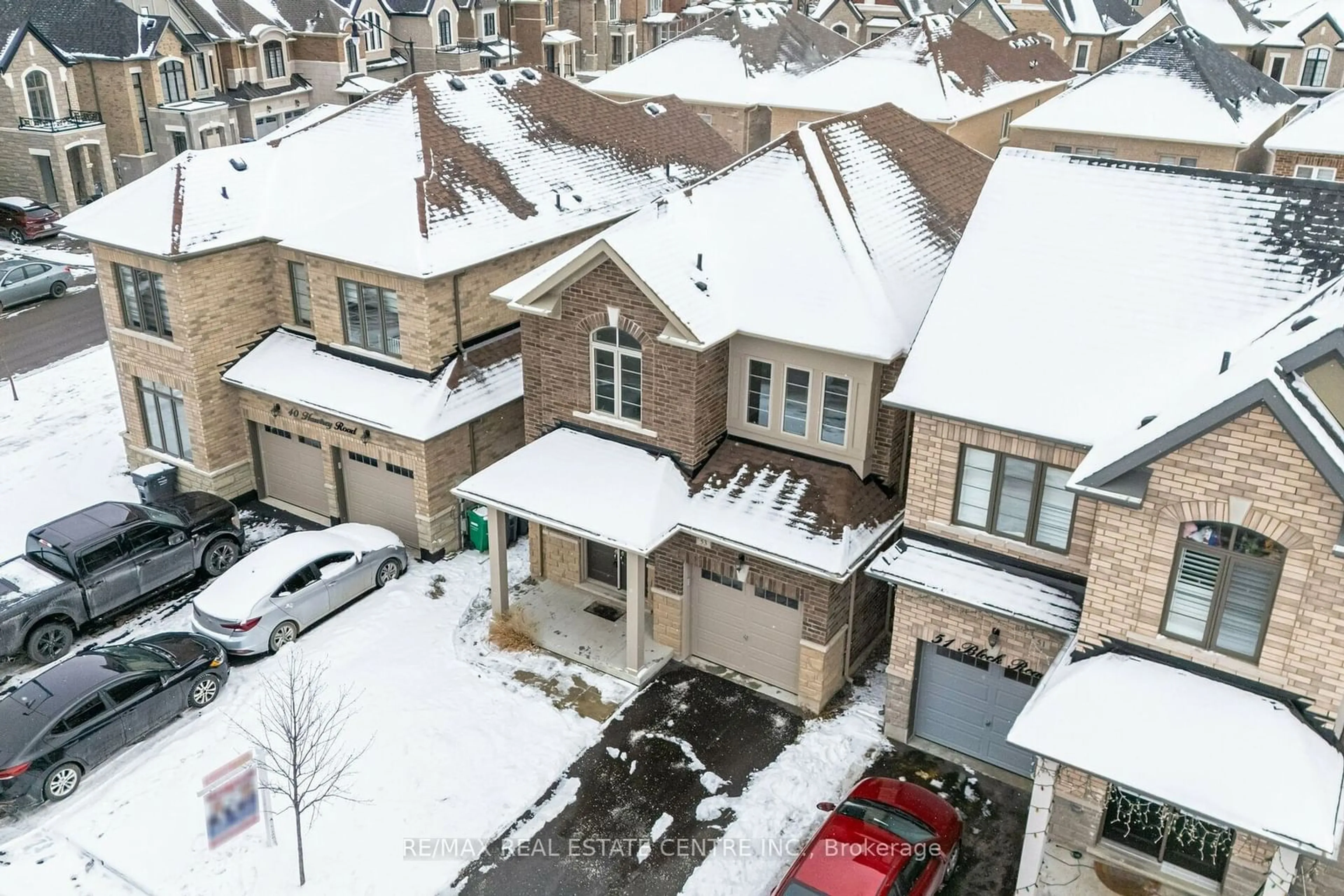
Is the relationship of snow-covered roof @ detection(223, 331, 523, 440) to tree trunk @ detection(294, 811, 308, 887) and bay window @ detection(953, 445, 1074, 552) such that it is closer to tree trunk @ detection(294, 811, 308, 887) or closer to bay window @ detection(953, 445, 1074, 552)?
tree trunk @ detection(294, 811, 308, 887)

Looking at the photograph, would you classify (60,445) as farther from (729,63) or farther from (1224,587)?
(729,63)

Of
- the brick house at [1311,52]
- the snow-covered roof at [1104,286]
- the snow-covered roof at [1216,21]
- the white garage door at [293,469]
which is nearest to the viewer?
the snow-covered roof at [1104,286]

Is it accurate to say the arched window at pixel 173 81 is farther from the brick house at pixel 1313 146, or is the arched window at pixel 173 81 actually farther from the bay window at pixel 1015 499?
the bay window at pixel 1015 499

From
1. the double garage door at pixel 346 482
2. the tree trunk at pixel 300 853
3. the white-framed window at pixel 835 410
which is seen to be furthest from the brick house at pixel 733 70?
the tree trunk at pixel 300 853

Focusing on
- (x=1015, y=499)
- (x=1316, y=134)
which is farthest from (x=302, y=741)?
(x=1316, y=134)

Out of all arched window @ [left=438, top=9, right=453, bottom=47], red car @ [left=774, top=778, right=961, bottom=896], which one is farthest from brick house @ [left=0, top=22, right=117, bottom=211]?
red car @ [left=774, top=778, right=961, bottom=896]

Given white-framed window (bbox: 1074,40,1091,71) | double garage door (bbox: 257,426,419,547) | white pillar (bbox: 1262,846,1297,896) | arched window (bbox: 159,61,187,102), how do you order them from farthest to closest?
white-framed window (bbox: 1074,40,1091,71) → arched window (bbox: 159,61,187,102) → double garage door (bbox: 257,426,419,547) → white pillar (bbox: 1262,846,1297,896)
